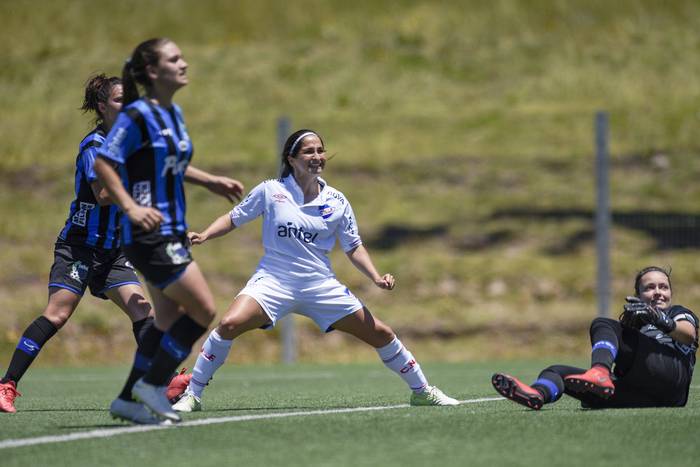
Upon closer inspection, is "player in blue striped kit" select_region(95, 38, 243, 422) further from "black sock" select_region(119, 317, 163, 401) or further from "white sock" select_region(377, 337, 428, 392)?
"white sock" select_region(377, 337, 428, 392)

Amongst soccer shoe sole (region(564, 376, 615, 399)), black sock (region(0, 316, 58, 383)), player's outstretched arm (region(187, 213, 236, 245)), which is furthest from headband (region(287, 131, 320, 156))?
soccer shoe sole (region(564, 376, 615, 399))

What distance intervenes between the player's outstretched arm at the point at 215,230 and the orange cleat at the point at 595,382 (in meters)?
2.21

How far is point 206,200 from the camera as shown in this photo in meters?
19.2

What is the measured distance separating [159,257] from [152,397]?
67 cm

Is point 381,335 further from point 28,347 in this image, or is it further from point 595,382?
point 28,347

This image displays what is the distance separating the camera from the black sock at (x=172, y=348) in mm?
5520

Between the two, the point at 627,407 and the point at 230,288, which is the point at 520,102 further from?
the point at 627,407

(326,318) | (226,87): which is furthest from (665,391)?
(226,87)

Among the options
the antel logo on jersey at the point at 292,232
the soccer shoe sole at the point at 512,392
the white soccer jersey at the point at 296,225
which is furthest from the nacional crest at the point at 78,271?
the soccer shoe sole at the point at 512,392

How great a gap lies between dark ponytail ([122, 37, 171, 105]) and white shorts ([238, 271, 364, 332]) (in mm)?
1597

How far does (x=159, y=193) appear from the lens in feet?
18.0

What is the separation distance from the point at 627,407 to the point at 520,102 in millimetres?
17830

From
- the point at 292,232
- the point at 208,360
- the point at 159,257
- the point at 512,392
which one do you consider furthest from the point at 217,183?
the point at 512,392

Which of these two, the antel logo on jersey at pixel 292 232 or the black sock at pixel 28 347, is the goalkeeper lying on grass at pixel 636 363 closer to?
the antel logo on jersey at pixel 292 232
